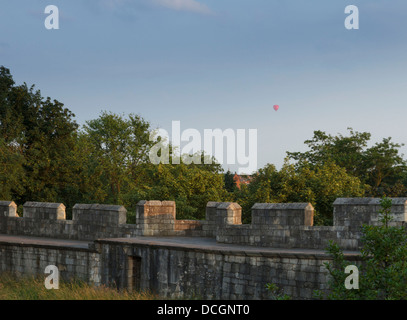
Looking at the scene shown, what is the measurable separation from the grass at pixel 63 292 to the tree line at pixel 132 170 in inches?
442

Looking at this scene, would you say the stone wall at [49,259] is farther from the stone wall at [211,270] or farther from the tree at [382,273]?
the tree at [382,273]

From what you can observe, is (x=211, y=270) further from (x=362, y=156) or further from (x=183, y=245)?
(x=362, y=156)

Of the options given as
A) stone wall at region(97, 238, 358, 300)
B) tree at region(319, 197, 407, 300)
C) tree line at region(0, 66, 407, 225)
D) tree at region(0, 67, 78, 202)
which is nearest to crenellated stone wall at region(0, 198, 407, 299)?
stone wall at region(97, 238, 358, 300)

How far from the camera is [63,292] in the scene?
14695mm

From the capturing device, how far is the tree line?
2808 cm

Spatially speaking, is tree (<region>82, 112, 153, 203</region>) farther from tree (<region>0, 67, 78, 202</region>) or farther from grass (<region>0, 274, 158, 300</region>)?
grass (<region>0, 274, 158, 300</region>)

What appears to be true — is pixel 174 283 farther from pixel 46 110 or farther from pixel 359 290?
pixel 46 110

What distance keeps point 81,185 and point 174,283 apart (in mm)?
27074

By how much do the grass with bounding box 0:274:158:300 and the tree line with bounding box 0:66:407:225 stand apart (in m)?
11.2

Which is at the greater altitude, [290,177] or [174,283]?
[290,177]

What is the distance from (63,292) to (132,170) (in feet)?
126

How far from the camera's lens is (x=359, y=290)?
8.92m

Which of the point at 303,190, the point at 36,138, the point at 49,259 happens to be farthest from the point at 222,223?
the point at 36,138
